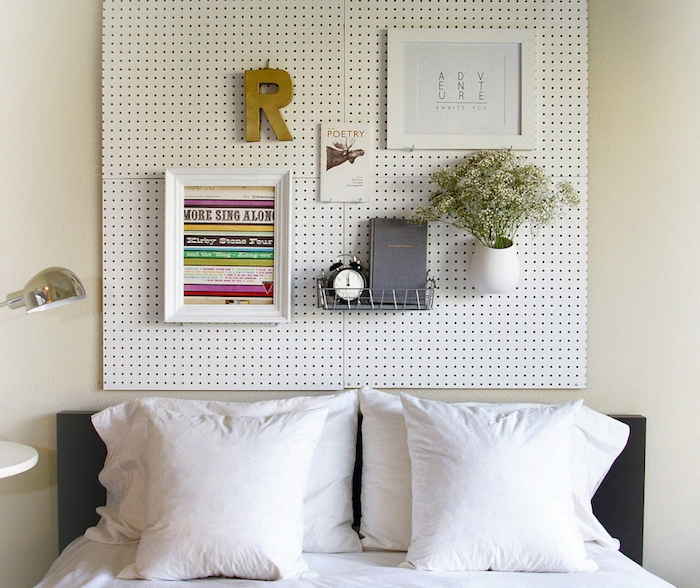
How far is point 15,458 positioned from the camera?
5.35 ft

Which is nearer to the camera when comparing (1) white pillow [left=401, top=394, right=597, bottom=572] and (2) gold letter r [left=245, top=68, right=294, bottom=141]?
(1) white pillow [left=401, top=394, right=597, bottom=572]

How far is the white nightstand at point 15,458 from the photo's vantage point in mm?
1544

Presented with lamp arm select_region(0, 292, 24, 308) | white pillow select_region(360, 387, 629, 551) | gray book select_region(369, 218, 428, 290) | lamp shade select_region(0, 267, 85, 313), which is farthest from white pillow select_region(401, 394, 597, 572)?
lamp arm select_region(0, 292, 24, 308)

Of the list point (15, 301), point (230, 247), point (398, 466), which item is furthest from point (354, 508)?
point (15, 301)

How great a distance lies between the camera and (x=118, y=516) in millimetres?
1691

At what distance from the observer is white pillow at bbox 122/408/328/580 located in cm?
140

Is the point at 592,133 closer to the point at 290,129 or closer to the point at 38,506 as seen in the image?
the point at 290,129

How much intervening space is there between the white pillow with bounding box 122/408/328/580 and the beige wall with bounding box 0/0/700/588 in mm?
385

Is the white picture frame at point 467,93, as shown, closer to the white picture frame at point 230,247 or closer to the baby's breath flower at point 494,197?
the baby's breath flower at point 494,197

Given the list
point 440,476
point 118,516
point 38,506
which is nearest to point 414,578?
point 440,476

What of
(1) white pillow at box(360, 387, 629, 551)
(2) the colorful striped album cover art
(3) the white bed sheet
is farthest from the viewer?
(2) the colorful striped album cover art

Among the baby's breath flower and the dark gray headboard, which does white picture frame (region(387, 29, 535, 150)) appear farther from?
the dark gray headboard

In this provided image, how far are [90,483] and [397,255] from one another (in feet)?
4.11

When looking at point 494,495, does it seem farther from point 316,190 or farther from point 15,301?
point 15,301
